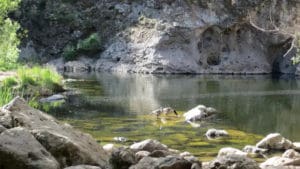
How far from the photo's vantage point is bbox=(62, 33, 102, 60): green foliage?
5191cm

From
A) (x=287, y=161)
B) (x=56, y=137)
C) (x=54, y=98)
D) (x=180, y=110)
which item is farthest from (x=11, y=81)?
(x=56, y=137)

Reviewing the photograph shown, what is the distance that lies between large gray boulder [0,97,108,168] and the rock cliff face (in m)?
38.7

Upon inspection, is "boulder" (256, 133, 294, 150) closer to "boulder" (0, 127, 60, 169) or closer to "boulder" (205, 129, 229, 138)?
"boulder" (205, 129, 229, 138)

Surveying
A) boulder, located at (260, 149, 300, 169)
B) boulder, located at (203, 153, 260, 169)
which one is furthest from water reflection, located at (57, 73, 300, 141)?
boulder, located at (203, 153, 260, 169)

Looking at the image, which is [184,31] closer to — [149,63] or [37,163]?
[149,63]

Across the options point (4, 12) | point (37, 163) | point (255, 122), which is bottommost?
point (255, 122)

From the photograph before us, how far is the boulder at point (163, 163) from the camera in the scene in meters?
8.16

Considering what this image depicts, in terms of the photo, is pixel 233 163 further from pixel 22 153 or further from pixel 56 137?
pixel 22 153

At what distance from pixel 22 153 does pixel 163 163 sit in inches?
80.1

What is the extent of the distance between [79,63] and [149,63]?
6698 millimetres

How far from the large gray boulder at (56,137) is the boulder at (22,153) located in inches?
24.2

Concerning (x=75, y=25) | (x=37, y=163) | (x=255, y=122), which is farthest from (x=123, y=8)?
(x=37, y=163)

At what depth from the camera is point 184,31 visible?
50.6 meters

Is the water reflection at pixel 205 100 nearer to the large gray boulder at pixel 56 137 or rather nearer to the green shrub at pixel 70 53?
the large gray boulder at pixel 56 137
